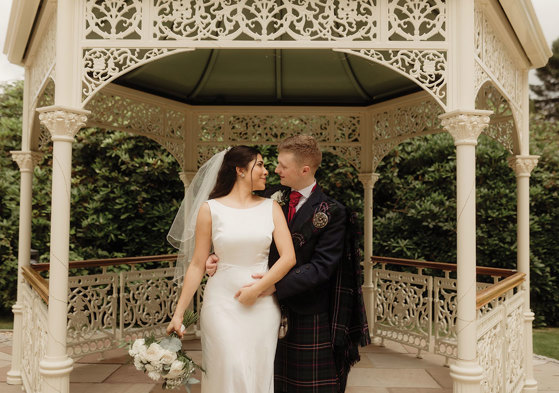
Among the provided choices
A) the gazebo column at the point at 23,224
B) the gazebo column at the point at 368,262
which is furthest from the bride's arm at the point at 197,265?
the gazebo column at the point at 368,262

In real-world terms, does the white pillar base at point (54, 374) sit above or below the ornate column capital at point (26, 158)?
below

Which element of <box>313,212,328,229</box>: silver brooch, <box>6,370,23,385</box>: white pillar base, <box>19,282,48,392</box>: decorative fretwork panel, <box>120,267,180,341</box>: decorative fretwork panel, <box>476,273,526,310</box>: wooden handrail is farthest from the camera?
<box>120,267,180,341</box>: decorative fretwork panel

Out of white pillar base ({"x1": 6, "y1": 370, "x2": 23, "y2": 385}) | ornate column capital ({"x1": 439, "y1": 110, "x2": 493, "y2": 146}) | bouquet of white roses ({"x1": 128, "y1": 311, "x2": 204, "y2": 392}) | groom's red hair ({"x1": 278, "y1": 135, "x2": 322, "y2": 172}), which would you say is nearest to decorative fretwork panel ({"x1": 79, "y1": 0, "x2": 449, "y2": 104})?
ornate column capital ({"x1": 439, "y1": 110, "x2": 493, "y2": 146})

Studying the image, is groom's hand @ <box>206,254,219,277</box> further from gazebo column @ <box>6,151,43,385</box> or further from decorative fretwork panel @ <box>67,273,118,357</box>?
gazebo column @ <box>6,151,43,385</box>

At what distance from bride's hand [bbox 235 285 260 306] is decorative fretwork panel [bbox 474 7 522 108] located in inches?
90.9

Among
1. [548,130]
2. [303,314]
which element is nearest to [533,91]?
[548,130]

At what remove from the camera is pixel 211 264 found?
2.88m

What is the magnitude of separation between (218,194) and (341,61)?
326cm

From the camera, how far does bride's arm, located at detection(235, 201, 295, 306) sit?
9.12 ft

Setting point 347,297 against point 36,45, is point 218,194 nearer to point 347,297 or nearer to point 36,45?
point 347,297

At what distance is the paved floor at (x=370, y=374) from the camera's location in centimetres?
459

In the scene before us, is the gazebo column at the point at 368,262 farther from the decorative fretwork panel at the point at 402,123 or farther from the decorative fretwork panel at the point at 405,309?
the decorative fretwork panel at the point at 402,123

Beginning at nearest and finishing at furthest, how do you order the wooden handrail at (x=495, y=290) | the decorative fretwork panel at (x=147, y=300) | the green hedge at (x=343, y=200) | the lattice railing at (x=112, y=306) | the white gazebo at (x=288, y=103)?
the white gazebo at (x=288, y=103), the wooden handrail at (x=495, y=290), the lattice railing at (x=112, y=306), the decorative fretwork panel at (x=147, y=300), the green hedge at (x=343, y=200)

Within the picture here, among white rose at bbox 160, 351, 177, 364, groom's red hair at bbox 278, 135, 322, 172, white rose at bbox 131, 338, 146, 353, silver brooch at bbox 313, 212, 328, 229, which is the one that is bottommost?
white rose at bbox 160, 351, 177, 364
